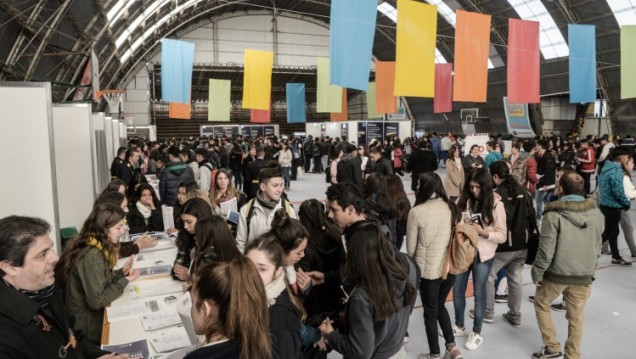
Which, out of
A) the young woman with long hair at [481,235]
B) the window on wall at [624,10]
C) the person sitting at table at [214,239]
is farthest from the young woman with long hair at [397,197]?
the window on wall at [624,10]

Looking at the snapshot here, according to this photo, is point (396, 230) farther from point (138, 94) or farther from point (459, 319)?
point (138, 94)

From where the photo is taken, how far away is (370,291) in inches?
77.9

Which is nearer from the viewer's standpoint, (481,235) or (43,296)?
(43,296)

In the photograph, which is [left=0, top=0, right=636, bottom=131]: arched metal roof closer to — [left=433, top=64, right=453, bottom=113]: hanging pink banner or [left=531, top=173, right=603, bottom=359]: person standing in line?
[left=531, top=173, right=603, bottom=359]: person standing in line

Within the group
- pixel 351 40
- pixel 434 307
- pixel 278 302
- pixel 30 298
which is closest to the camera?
pixel 30 298

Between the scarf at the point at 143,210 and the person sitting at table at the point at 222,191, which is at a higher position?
the person sitting at table at the point at 222,191

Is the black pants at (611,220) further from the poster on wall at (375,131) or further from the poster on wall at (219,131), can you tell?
the poster on wall at (219,131)

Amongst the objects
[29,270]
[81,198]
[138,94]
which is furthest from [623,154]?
[138,94]

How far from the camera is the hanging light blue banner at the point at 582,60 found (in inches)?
400

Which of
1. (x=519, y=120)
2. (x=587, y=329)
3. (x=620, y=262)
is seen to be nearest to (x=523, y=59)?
(x=620, y=262)

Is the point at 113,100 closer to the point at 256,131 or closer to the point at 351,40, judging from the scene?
the point at 256,131

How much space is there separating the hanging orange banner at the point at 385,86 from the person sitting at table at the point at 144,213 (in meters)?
8.73

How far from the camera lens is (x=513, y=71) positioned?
953 cm

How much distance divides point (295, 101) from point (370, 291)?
13852 mm
